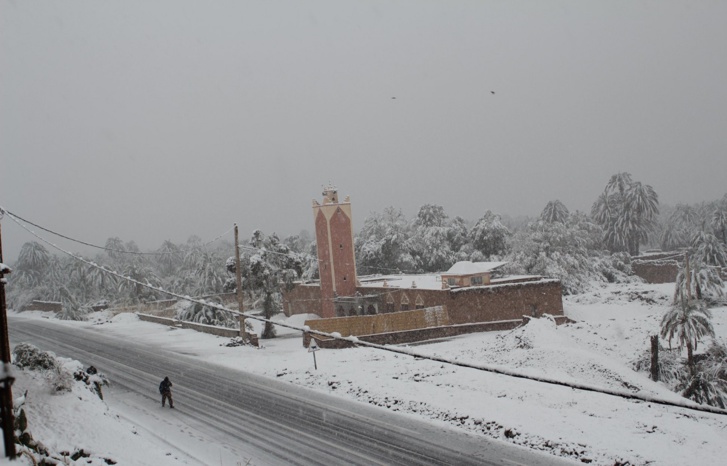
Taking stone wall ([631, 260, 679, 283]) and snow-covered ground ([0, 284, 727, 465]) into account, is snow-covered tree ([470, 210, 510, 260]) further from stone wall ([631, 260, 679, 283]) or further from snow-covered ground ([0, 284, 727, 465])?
snow-covered ground ([0, 284, 727, 465])

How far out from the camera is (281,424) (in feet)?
56.6

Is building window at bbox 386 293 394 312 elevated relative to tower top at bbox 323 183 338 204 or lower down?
lower down

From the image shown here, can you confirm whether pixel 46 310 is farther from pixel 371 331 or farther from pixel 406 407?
pixel 406 407

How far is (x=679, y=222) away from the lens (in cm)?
9562

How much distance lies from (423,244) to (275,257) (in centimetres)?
2868

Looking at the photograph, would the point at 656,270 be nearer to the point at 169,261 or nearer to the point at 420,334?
the point at 420,334

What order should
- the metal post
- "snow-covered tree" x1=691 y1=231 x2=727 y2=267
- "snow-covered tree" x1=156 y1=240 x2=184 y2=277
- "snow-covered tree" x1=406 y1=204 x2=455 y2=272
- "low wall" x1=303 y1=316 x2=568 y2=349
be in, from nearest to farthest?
the metal post → "low wall" x1=303 y1=316 x2=568 y2=349 → "snow-covered tree" x1=691 y1=231 x2=727 y2=267 → "snow-covered tree" x1=406 y1=204 x2=455 y2=272 → "snow-covered tree" x1=156 y1=240 x2=184 y2=277

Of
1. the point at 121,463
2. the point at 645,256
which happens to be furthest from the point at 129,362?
the point at 645,256

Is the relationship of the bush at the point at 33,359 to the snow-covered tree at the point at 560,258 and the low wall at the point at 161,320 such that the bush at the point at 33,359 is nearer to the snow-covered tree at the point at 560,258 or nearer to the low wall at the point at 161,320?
the low wall at the point at 161,320

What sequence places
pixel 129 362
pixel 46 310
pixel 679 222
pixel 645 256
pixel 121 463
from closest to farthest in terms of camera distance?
1. pixel 121 463
2. pixel 129 362
3. pixel 46 310
4. pixel 645 256
5. pixel 679 222

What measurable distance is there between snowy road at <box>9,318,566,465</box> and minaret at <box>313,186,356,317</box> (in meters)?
18.9

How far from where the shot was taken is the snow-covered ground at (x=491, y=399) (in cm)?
1322

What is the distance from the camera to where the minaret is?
44.0 m

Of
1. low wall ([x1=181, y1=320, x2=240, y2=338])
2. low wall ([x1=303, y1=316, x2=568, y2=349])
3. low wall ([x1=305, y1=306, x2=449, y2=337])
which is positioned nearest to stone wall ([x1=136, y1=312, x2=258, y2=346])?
low wall ([x1=181, y1=320, x2=240, y2=338])
